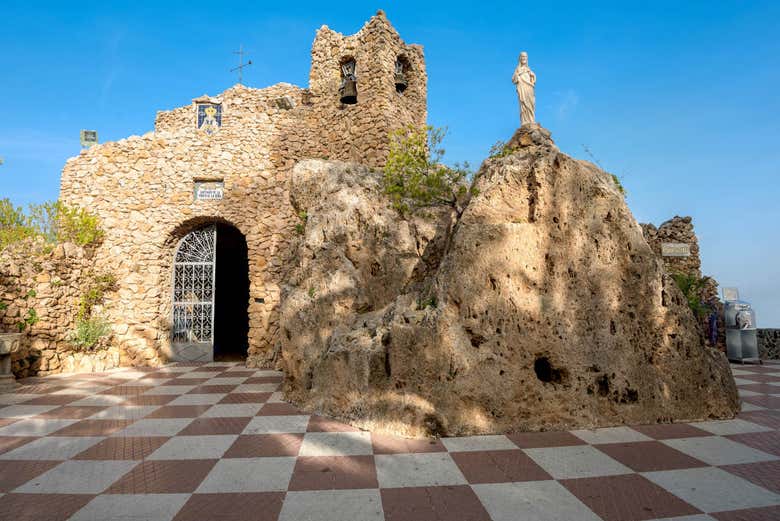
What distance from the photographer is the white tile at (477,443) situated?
11.3 ft

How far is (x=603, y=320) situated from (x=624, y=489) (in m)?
1.89

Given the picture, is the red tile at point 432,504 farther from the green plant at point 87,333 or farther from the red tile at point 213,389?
the green plant at point 87,333

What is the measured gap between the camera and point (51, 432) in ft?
13.5

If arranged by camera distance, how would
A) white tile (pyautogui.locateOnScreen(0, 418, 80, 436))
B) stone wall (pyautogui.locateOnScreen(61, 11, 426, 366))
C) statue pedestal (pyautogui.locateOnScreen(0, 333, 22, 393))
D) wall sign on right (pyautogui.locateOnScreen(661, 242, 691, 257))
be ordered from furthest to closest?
wall sign on right (pyautogui.locateOnScreen(661, 242, 691, 257)) < stone wall (pyautogui.locateOnScreen(61, 11, 426, 366)) < statue pedestal (pyautogui.locateOnScreen(0, 333, 22, 393)) < white tile (pyautogui.locateOnScreen(0, 418, 80, 436))

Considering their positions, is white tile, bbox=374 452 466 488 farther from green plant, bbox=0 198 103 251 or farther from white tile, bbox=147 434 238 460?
green plant, bbox=0 198 103 251

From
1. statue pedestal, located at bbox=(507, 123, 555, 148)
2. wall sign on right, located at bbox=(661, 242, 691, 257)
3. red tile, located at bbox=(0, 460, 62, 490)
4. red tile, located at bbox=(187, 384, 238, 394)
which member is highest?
statue pedestal, located at bbox=(507, 123, 555, 148)

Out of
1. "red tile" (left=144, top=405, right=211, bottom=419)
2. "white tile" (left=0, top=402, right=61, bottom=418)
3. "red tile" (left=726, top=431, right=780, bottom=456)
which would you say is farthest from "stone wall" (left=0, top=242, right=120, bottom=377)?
"red tile" (left=726, top=431, right=780, bottom=456)

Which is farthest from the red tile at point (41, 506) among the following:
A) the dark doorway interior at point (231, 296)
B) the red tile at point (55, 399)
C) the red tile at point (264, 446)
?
the dark doorway interior at point (231, 296)

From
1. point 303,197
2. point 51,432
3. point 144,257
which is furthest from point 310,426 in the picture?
point 144,257

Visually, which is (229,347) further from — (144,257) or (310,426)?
(310,426)

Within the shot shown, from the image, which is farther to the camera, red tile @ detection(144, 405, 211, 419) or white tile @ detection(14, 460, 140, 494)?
red tile @ detection(144, 405, 211, 419)

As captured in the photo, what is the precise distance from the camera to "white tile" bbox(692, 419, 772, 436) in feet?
12.4

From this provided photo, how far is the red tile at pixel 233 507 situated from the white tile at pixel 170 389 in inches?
158

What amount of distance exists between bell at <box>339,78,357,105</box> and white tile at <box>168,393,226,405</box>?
7.56m
